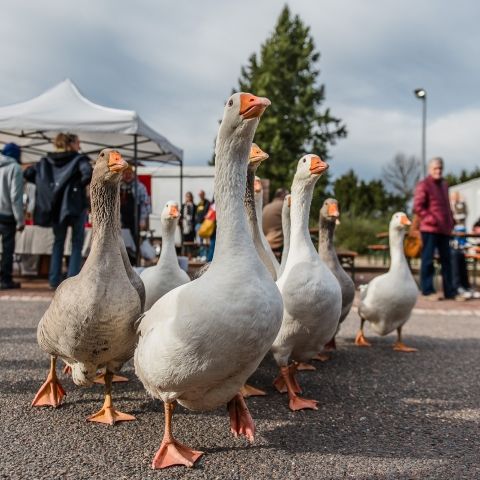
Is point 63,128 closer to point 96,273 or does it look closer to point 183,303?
point 96,273

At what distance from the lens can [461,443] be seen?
8.52ft

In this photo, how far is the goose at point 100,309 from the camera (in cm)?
268

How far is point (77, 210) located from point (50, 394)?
15.6ft

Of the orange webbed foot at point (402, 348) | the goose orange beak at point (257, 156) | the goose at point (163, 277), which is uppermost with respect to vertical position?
the goose orange beak at point (257, 156)

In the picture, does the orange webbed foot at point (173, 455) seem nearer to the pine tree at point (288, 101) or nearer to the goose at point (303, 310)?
the goose at point (303, 310)

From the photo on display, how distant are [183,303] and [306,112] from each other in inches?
1112

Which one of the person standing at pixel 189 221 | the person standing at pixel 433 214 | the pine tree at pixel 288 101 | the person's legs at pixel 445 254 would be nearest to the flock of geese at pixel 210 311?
the person standing at pixel 433 214

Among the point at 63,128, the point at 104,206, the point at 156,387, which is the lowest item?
the point at 156,387

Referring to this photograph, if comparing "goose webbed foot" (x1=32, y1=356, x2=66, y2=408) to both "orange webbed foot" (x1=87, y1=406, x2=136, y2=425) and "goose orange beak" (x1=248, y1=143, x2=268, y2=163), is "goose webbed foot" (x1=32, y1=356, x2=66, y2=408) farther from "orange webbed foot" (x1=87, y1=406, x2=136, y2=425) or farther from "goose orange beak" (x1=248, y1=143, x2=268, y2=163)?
"goose orange beak" (x1=248, y1=143, x2=268, y2=163)

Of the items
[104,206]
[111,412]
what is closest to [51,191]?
[104,206]

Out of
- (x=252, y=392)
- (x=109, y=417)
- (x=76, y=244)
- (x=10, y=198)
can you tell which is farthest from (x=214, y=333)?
(x=10, y=198)

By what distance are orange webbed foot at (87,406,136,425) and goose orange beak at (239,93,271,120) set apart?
1763mm

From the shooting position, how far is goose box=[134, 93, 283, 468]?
7.10ft

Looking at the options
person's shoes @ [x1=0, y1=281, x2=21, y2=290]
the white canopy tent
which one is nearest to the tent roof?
the white canopy tent
